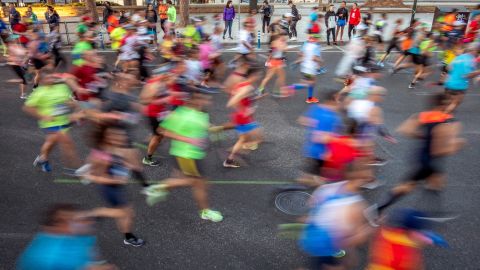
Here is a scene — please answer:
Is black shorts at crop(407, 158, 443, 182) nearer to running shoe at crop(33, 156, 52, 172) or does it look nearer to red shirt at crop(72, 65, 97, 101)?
running shoe at crop(33, 156, 52, 172)

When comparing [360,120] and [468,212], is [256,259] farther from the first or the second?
[468,212]

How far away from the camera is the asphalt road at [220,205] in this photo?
15.5ft

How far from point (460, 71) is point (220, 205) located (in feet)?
19.5

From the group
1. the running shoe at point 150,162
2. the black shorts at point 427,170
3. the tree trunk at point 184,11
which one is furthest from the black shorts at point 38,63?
the tree trunk at point 184,11

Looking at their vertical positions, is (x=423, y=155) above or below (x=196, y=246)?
above

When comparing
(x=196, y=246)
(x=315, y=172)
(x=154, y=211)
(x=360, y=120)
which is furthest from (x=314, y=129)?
(x=154, y=211)

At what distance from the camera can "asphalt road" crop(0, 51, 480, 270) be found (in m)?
4.74

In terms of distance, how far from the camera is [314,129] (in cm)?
529

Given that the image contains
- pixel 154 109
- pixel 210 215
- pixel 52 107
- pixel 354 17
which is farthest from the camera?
pixel 354 17

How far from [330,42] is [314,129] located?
13.6 meters

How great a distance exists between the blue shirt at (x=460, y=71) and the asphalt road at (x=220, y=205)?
1.06 meters

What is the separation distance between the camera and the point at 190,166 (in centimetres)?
497

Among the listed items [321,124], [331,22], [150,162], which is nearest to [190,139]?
[321,124]

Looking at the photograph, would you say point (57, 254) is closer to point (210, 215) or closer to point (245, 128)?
point (210, 215)
